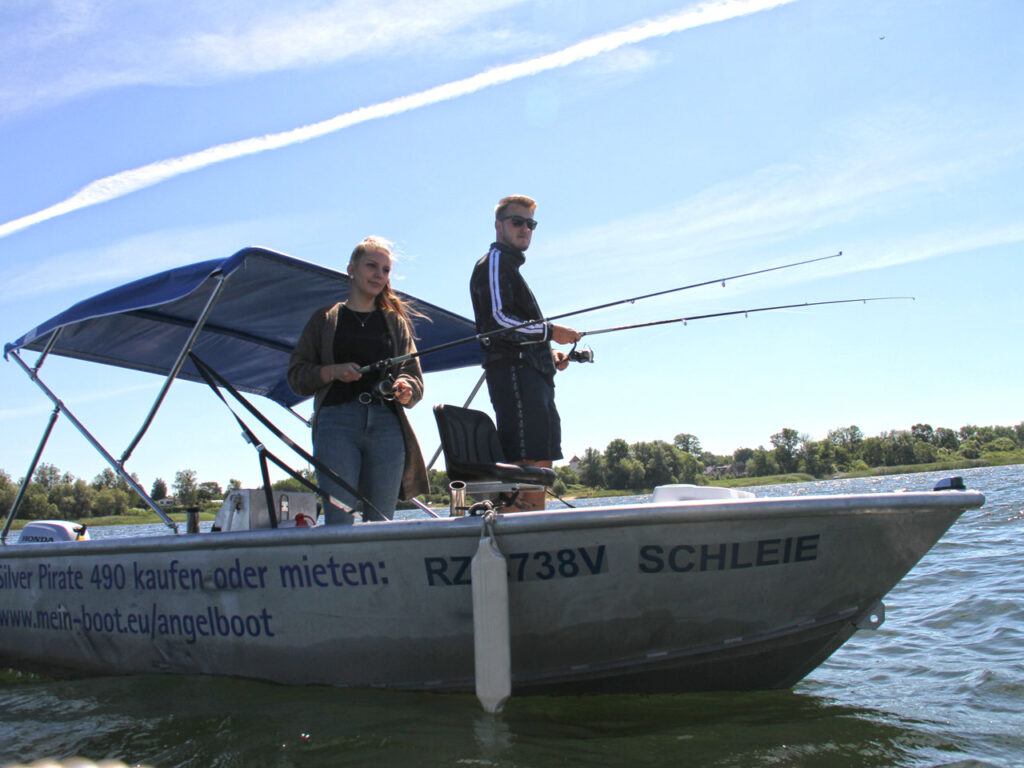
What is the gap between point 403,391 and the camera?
3.94 m

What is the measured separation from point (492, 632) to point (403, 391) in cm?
144

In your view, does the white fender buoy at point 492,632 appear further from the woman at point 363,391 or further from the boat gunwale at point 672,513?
the woman at point 363,391

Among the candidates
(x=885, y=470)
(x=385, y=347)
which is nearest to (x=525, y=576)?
(x=385, y=347)

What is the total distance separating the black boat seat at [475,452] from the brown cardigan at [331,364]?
0.21 m

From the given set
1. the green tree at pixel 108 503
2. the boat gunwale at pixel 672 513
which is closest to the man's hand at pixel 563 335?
the boat gunwale at pixel 672 513

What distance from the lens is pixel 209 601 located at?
3.73 metres

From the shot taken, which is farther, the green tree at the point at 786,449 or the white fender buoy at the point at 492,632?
the green tree at the point at 786,449

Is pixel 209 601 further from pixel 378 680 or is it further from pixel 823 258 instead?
pixel 823 258

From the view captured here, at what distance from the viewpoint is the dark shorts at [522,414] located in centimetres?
414

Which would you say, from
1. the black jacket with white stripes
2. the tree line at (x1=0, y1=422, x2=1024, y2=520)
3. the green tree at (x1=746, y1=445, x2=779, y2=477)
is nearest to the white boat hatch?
the black jacket with white stripes

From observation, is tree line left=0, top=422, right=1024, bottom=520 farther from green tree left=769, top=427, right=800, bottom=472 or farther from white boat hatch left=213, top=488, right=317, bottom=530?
white boat hatch left=213, top=488, right=317, bottom=530

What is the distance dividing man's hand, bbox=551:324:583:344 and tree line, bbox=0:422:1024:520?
43882mm

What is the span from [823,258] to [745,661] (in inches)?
89.7

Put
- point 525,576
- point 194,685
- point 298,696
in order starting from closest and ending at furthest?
point 525,576
point 298,696
point 194,685
